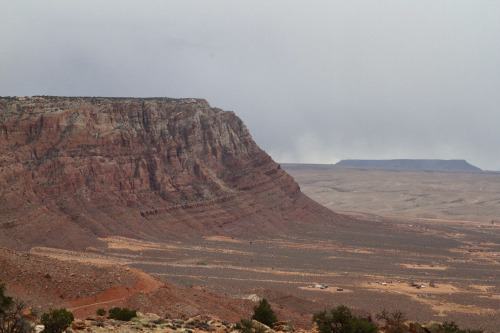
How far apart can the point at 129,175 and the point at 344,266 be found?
37.1 metres

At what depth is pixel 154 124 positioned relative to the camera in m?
84.8

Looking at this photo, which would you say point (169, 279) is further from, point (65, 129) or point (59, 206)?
point (65, 129)

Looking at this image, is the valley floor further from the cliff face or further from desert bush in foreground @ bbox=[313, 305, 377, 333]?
desert bush in foreground @ bbox=[313, 305, 377, 333]

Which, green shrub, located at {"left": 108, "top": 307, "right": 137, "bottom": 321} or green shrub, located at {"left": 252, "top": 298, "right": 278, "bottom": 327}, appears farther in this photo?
green shrub, located at {"left": 252, "top": 298, "right": 278, "bottom": 327}

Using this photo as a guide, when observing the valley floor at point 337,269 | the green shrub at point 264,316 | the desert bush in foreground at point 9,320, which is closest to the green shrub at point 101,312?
the desert bush in foreground at point 9,320

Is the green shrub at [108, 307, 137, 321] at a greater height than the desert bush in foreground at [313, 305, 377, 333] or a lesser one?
lesser

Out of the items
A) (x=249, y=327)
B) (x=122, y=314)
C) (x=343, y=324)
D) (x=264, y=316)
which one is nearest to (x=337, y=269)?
(x=264, y=316)

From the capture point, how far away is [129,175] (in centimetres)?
7706

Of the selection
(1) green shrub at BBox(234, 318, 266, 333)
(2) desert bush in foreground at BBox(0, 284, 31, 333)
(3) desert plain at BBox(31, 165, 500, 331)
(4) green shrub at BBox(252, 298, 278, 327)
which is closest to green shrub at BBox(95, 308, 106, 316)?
(2) desert bush in foreground at BBox(0, 284, 31, 333)

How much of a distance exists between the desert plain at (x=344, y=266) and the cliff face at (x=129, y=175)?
13.2 feet

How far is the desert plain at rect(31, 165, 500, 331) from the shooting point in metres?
42.0

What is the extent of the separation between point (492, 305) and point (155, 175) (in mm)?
54298

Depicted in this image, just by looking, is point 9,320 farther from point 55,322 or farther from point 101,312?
point 101,312

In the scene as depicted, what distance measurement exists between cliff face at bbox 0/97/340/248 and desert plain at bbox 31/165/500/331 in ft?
13.2
